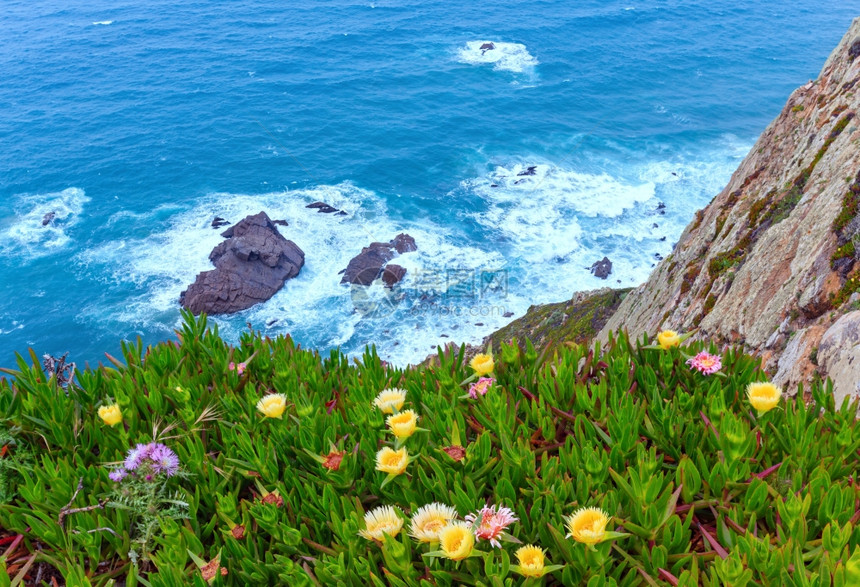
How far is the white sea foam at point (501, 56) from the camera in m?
69.2

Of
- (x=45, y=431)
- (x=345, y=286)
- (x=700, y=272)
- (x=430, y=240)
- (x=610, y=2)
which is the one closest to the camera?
(x=45, y=431)

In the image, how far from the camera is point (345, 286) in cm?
4053

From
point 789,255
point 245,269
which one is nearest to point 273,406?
point 789,255

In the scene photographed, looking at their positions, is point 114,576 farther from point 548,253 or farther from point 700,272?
point 548,253

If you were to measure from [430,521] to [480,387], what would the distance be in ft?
4.07

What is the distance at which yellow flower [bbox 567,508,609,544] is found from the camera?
274cm

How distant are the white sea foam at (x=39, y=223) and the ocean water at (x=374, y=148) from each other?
0.18m

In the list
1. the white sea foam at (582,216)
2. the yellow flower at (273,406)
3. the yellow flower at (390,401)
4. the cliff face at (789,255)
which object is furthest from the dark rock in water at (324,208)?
the yellow flower at (390,401)

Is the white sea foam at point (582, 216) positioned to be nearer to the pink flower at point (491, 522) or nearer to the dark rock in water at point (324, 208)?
the dark rock in water at point (324, 208)

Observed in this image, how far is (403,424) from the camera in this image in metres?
3.49

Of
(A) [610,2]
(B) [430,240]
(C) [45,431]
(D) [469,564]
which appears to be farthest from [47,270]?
(A) [610,2]

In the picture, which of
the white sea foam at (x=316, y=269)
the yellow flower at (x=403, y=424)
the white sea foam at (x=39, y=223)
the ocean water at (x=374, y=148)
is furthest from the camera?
the white sea foam at (x=39, y=223)

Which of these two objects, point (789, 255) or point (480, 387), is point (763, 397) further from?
point (789, 255)

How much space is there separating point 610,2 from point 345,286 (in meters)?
68.1
